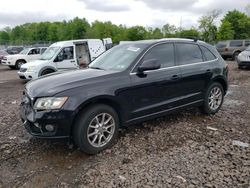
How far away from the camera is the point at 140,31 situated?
56500 millimetres

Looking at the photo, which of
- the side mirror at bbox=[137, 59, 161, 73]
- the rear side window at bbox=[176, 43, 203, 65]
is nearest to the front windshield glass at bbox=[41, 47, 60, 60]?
the rear side window at bbox=[176, 43, 203, 65]

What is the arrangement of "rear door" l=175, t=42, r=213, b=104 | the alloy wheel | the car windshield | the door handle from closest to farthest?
the alloy wheel, the car windshield, the door handle, "rear door" l=175, t=42, r=213, b=104

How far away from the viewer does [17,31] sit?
8856 cm

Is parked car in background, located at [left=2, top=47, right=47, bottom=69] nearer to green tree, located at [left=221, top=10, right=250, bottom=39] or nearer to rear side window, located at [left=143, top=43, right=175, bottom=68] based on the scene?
rear side window, located at [left=143, top=43, right=175, bottom=68]

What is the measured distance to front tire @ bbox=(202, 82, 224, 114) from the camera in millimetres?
5895

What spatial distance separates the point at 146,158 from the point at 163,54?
2041mm

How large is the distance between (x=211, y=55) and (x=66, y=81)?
11.3 feet

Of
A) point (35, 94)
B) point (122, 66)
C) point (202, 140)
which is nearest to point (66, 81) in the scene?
point (35, 94)

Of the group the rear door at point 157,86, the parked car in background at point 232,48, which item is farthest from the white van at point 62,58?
the parked car in background at point 232,48

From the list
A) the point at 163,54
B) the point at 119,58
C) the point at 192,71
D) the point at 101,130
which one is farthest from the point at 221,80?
the point at 101,130

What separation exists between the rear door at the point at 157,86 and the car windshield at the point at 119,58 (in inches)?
7.7

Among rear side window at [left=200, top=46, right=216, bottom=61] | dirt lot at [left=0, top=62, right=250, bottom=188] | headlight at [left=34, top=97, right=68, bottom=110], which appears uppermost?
rear side window at [left=200, top=46, right=216, bottom=61]

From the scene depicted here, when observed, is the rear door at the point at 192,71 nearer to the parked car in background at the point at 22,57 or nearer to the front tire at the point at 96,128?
the front tire at the point at 96,128

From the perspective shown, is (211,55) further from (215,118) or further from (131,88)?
(131,88)
